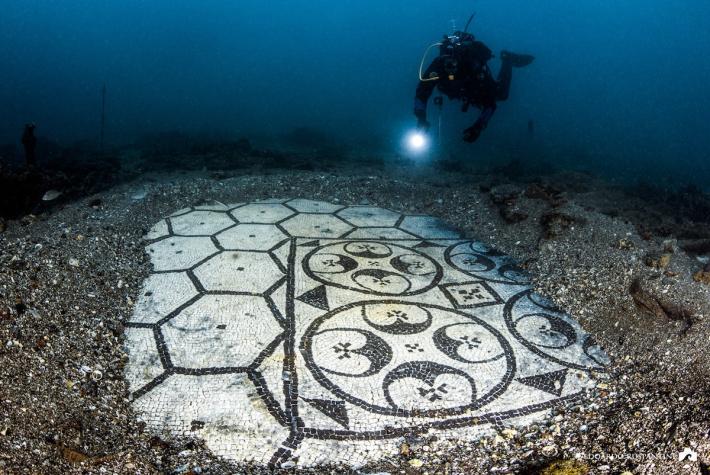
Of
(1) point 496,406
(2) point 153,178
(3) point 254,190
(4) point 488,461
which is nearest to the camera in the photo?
(4) point 488,461

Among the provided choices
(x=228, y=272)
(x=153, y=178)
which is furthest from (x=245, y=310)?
(x=153, y=178)

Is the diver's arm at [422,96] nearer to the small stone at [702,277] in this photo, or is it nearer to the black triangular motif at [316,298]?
the black triangular motif at [316,298]

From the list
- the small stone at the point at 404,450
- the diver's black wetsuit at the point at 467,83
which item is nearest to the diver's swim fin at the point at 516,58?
the diver's black wetsuit at the point at 467,83

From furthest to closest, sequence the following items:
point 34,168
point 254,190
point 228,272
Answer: point 254,190 < point 34,168 < point 228,272

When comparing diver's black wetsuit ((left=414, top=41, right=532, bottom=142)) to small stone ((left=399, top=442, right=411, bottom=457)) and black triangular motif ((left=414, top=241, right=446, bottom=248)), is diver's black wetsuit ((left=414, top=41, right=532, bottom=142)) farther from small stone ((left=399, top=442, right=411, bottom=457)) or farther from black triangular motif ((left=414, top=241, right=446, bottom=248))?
small stone ((left=399, top=442, right=411, bottom=457))

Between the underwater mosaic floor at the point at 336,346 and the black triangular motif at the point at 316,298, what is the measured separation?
21 millimetres

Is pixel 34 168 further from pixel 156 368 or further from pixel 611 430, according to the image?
pixel 611 430

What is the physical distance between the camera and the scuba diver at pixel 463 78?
22.3 ft

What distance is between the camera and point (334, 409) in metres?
3.56

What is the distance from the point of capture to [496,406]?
366cm

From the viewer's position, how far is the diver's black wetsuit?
6.82 m

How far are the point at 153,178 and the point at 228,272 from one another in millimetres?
6199

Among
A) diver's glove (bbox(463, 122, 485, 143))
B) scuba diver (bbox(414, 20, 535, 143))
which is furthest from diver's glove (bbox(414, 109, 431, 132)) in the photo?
diver's glove (bbox(463, 122, 485, 143))

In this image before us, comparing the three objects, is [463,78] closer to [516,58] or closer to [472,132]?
[472,132]
